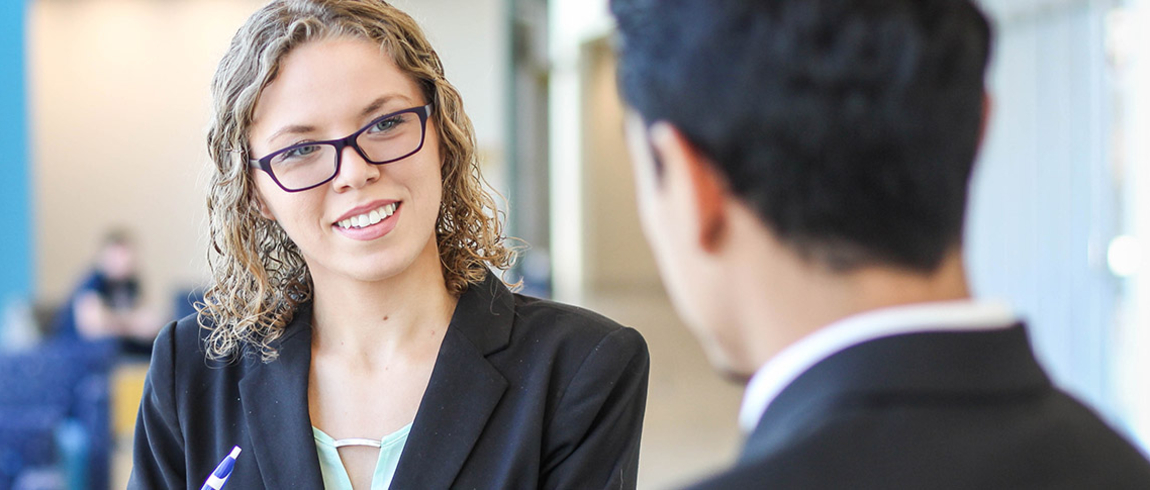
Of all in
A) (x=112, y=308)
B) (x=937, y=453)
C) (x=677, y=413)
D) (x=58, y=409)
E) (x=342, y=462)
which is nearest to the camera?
(x=937, y=453)

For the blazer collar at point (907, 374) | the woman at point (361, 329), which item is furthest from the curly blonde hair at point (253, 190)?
the blazer collar at point (907, 374)

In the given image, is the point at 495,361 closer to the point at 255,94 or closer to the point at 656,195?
the point at 255,94

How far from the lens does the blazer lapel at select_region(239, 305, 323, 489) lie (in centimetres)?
131

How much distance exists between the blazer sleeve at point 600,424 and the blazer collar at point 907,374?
73cm

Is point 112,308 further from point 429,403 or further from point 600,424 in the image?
point 600,424

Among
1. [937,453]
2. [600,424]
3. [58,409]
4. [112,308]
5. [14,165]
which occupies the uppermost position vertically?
[937,453]

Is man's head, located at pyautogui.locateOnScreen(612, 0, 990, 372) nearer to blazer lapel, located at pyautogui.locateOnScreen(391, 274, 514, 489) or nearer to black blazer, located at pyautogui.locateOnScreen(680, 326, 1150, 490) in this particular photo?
black blazer, located at pyautogui.locateOnScreen(680, 326, 1150, 490)

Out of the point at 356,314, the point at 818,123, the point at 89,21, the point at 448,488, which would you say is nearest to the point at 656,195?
the point at 818,123

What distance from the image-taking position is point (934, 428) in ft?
1.78

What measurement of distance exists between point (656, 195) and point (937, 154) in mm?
171

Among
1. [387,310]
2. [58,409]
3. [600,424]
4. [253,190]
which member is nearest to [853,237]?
[600,424]

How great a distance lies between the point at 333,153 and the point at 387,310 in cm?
26

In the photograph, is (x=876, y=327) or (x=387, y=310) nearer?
(x=876, y=327)

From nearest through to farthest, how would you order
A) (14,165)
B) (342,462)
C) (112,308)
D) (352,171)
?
(352,171) < (342,462) < (112,308) < (14,165)
